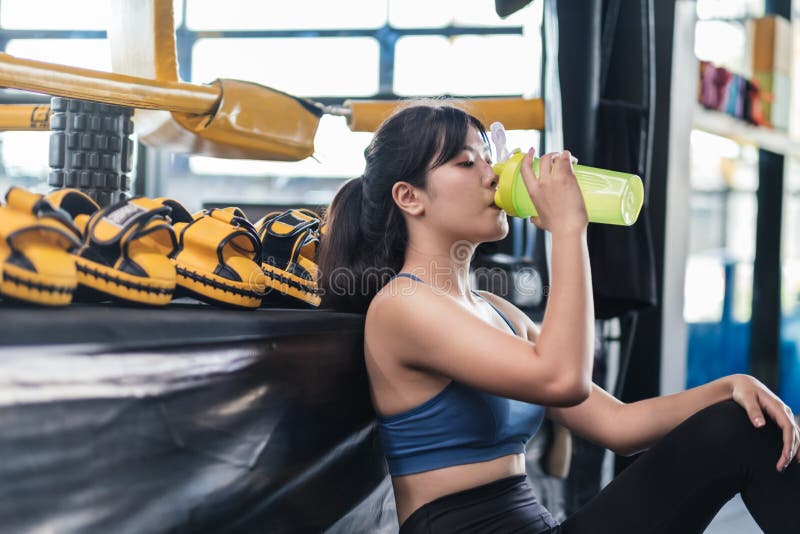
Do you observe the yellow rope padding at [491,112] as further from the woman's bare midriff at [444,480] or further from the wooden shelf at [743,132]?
the wooden shelf at [743,132]

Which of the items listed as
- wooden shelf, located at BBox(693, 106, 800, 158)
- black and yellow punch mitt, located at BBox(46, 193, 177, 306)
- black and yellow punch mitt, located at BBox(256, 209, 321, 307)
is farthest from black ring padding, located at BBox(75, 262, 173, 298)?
wooden shelf, located at BBox(693, 106, 800, 158)

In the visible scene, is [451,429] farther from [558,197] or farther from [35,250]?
[35,250]

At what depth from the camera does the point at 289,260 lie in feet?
3.73

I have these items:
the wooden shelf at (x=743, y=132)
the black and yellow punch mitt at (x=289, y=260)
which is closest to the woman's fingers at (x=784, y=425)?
the black and yellow punch mitt at (x=289, y=260)

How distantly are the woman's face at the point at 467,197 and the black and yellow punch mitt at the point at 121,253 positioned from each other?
409 mm

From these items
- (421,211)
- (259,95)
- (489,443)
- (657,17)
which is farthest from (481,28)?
(489,443)

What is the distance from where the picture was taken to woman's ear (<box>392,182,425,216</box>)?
112 centimetres

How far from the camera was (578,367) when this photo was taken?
907 mm

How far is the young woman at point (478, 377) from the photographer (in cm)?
94

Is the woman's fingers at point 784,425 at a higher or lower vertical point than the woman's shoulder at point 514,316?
lower

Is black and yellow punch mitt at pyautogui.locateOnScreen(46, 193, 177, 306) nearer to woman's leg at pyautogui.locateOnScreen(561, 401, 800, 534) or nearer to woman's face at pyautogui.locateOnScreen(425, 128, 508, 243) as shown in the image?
woman's face at pyautogui.locateOnScreen(425, 128, 508, 243)

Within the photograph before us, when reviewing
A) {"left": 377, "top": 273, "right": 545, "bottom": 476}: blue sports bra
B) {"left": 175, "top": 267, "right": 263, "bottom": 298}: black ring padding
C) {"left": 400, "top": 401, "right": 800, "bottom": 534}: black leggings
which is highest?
{"left": 175, "top": 267, "right": 263, "bottom": 298}: black ring padding

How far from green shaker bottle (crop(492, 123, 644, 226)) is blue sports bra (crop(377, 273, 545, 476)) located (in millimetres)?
251

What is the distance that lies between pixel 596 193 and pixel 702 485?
40 centimetres
